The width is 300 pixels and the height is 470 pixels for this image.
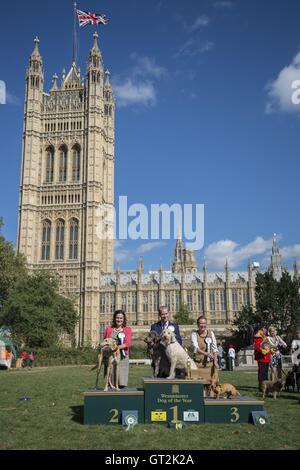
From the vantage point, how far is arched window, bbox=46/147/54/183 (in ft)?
245

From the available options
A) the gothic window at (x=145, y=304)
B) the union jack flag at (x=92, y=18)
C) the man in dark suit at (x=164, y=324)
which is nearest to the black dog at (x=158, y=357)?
the man in dark suit at (x=164, y=324)

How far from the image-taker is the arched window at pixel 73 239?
70938 mm

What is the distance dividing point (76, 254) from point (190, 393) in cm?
6409

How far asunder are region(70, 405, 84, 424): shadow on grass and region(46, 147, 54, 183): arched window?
67.4m

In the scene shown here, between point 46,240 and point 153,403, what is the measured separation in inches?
2616

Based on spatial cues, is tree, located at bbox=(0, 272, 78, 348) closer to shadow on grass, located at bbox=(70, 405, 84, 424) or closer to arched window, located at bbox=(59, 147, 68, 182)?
shadow on grass, located at bbox=(70, 405, 84, 424)

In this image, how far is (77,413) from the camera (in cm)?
911

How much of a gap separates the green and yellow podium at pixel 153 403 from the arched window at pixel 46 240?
6475 cm

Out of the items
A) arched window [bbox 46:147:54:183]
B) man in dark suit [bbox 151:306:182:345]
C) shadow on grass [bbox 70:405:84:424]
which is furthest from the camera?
arched window [bbox 46:147:54:183]

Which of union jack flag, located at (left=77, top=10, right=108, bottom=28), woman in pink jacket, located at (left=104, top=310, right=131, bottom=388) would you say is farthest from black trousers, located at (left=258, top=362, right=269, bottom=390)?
union jack flag, located at (left=77, top=10, right=108, bottom=28)

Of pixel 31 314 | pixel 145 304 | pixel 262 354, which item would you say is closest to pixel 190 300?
pixel 145 304

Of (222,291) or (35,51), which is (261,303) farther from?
(35,51)

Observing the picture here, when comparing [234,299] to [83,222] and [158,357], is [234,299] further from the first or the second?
[158,357]

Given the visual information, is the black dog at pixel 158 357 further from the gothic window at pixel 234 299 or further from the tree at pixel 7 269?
the gothic window at pixel 234 299
